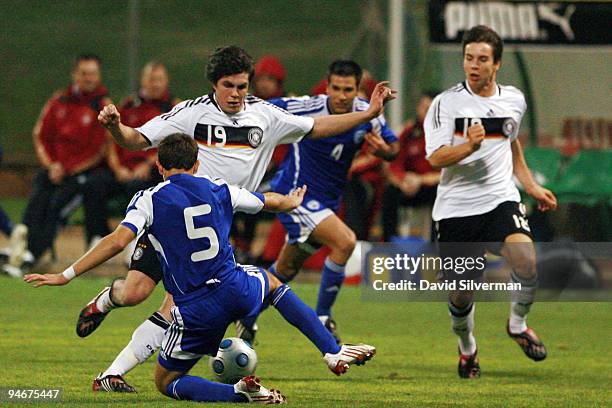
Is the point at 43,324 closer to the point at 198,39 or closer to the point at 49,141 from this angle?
the point at 49,141

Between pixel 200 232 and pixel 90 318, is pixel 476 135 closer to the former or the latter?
pixel 200 232

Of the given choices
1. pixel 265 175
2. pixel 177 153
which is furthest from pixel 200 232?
pixel 265 175

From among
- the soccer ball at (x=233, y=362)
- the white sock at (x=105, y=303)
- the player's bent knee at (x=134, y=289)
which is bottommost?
the soccer ball at (x=233, y=362)

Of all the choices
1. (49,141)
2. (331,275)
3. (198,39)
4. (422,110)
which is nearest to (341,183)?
(331,275)

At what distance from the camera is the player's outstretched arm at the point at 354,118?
328 inches

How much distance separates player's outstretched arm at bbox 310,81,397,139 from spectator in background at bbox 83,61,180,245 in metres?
6.14

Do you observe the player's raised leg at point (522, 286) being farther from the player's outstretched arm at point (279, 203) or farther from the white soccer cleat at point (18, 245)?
the white soccer cleat at point (18, 245)

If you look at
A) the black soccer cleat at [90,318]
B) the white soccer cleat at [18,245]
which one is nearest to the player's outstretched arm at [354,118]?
the black soccer cleat at [90,318]

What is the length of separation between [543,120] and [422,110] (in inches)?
89.1

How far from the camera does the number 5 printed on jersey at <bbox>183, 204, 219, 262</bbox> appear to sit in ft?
23.3

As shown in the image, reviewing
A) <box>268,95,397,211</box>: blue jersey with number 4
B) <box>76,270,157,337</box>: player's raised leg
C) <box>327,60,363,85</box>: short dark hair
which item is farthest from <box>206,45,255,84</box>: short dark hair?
<box>268,95,397,211</box>: blue jersey with number 4

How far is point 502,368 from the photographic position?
9.53 metres

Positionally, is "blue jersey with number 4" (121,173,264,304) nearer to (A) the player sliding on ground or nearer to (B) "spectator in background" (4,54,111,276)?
(A) the player sliding on ground

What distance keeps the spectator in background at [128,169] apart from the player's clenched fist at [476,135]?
6.60 meters
